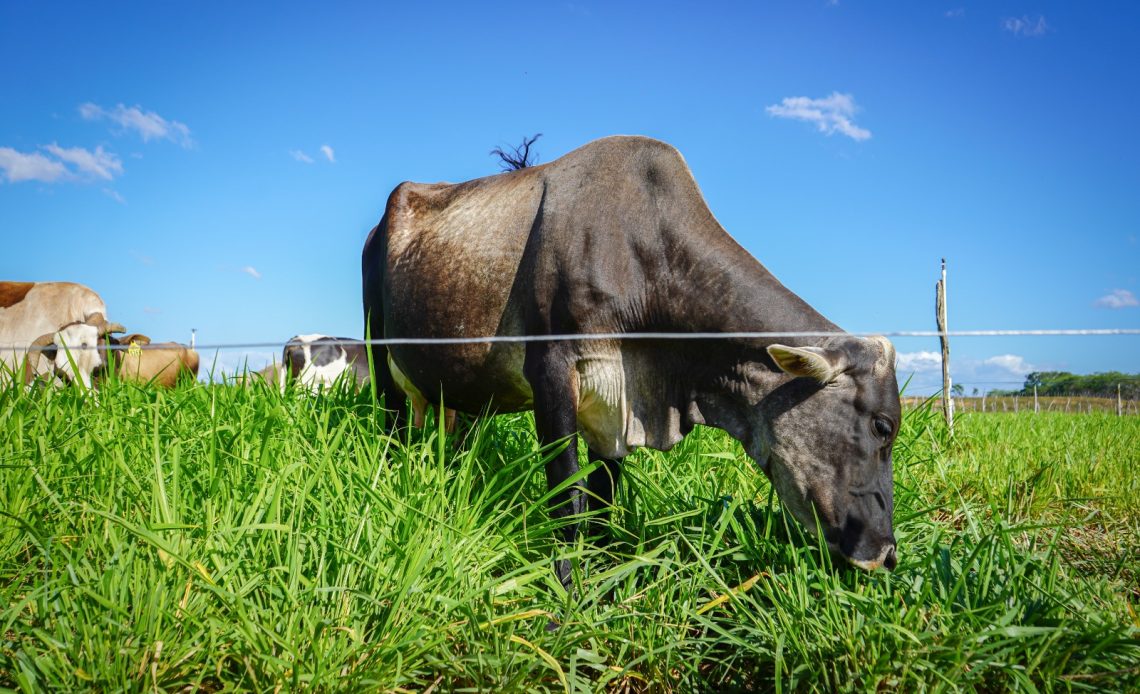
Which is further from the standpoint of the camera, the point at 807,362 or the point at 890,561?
the point at 807,362

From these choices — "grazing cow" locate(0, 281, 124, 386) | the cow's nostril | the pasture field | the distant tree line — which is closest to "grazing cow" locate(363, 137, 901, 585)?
the cow's nostril

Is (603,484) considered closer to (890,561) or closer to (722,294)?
(722,294)

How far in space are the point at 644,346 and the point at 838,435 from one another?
0.97 m

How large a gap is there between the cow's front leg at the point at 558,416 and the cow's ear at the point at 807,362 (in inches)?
35.9

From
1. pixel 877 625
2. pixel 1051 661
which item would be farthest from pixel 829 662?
pixel 1051 661

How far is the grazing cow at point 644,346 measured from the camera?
120 inches

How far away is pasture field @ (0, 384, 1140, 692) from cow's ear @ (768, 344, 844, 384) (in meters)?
0.60

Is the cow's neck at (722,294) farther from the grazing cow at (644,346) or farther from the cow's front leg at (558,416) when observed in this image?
the cow's front leg at (558,416)


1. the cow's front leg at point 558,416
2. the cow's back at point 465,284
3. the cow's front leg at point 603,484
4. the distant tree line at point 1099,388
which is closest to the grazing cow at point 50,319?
the cow's back at point 465,284

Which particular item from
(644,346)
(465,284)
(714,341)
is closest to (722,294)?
(714,341)

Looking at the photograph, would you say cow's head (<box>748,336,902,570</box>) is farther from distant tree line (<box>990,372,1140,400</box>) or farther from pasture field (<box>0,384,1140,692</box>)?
distant tree line (<box>990,372,1140,400</box>)

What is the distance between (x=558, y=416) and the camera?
3416 millimetres

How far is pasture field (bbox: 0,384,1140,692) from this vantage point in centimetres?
203

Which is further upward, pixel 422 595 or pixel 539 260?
pixel 539 260
